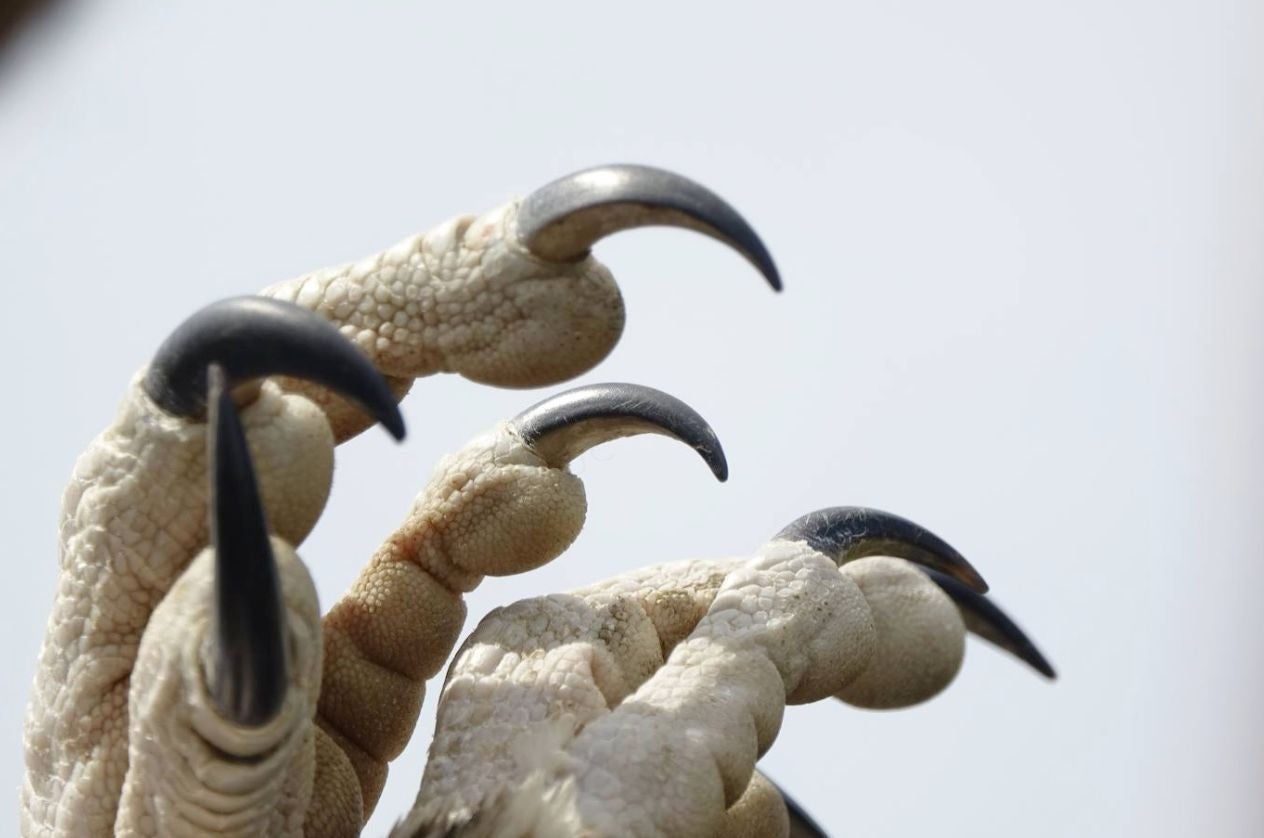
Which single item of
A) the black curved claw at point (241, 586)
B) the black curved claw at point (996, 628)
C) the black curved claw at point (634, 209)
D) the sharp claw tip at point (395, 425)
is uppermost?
the black curved claw at point (634, 209)

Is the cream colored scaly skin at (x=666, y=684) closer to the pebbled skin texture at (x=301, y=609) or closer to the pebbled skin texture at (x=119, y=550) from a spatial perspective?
the pebbled skin texture at (x=301, y=609)

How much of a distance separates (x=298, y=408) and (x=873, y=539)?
1.39 ft

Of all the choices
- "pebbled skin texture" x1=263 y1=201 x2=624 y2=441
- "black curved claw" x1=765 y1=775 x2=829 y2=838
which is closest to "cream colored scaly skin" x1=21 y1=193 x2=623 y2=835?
"pebbled skin texture" x1=263 y1=201 x2=624 y2=441

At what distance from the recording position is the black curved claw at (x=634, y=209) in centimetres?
78

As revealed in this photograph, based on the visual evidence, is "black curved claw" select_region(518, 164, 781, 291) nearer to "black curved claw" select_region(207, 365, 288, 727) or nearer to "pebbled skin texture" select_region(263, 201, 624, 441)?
"pebbled skin texture" select_region(263, 201, 624, 441)

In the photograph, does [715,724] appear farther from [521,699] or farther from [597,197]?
[597,197]

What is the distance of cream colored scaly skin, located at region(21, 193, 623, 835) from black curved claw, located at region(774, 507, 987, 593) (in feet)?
0.66

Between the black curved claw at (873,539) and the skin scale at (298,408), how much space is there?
0.80 feet

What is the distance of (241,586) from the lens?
2.23 feet

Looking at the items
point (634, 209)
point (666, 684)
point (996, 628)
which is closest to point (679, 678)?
point (666, 684)

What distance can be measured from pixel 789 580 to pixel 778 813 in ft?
0.50

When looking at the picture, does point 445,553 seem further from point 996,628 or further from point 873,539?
point 996,628

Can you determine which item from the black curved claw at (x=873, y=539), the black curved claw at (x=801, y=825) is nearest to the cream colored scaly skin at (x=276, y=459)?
the black curved claw at (x=873, y=539)

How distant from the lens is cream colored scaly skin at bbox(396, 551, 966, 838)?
0.83m
